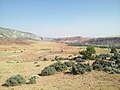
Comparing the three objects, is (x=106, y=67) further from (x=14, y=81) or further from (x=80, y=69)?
(x=14, y=81)

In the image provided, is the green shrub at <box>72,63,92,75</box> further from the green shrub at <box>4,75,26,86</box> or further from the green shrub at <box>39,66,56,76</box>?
the green shrub at <box>4,75,26,86</box>

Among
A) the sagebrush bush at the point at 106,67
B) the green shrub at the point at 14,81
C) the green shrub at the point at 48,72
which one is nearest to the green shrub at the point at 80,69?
the sagebrush bush at the point at 106,67

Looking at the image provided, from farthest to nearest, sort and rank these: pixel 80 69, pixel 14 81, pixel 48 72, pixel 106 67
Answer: pixel 106 67
pixel 48 72
pixel 80 69
pixel 14 81

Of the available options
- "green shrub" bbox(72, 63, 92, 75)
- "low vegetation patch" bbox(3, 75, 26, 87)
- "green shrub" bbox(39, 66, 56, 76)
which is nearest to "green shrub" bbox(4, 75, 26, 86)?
"low vegetation patch" bbox(3, 75, 26, 87)

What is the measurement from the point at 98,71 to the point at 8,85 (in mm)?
10195

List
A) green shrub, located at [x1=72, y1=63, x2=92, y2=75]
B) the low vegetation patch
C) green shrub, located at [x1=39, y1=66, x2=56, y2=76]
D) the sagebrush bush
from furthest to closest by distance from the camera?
green shrub, located at [x1=39, y1=66, x2=56, y2=76] < green shrub, located at [x1=72, y1=63, x2=92, y2=75] < the sagebrush bush < the low vegetation patch

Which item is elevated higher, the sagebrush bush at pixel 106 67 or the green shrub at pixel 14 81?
the sagebrush bush at pixel 106 67

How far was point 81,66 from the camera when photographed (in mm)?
24609

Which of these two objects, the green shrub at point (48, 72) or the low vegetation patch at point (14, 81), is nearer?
the low vegetation patch at point (14, 81)

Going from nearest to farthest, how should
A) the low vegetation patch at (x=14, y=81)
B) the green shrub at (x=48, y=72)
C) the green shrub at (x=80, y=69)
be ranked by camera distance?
the low vegetation patch at (x=14, y=81) < the green shrub at (x=80, y=69) < the green shrub at (x=48, y=72)

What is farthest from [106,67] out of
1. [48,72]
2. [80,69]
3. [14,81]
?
[14,81]

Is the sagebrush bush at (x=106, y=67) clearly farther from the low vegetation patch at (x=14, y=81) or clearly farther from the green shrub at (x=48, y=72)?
the low vegetation patch at (x=14, y=81)

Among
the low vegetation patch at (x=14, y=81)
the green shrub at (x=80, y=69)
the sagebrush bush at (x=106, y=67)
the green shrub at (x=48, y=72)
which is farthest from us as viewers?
the green shrub at (x=48, y=72)

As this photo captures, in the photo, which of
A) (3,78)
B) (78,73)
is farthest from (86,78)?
(3,78)
